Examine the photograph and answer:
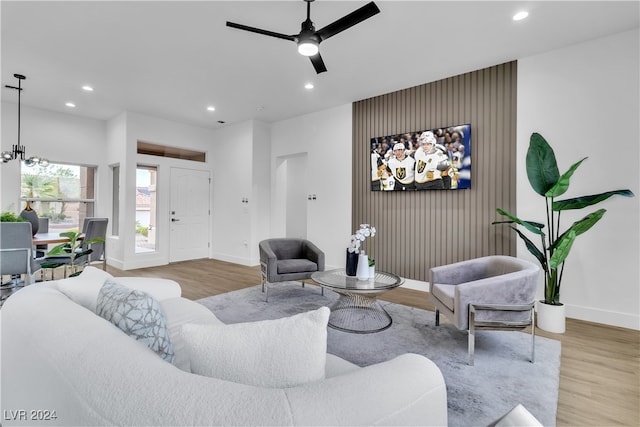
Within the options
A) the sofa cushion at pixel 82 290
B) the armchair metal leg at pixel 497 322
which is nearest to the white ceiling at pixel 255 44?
the sofa cushion at pixel 82 290

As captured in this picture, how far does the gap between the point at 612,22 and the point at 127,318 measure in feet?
14.7

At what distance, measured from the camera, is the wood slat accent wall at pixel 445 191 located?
12.4 ft

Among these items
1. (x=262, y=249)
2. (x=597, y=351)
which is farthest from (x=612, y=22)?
(x=262, y=249)

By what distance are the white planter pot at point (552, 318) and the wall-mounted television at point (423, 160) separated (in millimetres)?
1623

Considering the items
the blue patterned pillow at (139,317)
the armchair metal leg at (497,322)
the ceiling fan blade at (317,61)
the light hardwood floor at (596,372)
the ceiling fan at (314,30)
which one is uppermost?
the ceiling fan at (314,30)

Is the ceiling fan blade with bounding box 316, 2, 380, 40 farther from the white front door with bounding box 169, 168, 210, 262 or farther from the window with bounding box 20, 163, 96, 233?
the window with bounding box 20, 163, 96, 233

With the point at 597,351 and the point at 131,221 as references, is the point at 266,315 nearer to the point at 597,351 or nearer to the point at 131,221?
the point at 597,351

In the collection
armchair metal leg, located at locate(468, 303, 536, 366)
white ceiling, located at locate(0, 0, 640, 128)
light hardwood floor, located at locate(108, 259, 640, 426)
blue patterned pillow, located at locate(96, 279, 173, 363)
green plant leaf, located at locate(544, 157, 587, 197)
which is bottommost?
light hardwood floor, located at locate(108, 259, 640, 426)

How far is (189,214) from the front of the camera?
6.68 meters

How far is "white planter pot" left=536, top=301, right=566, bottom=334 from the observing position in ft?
9.76

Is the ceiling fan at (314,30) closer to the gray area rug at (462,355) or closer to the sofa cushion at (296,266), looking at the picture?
the sofa cushion at (296,266)

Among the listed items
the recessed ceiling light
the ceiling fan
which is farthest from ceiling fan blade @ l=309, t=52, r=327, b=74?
the recessed ceiling light

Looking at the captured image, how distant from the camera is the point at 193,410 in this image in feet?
2.06

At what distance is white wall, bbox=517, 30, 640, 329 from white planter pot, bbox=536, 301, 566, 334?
54 cm
